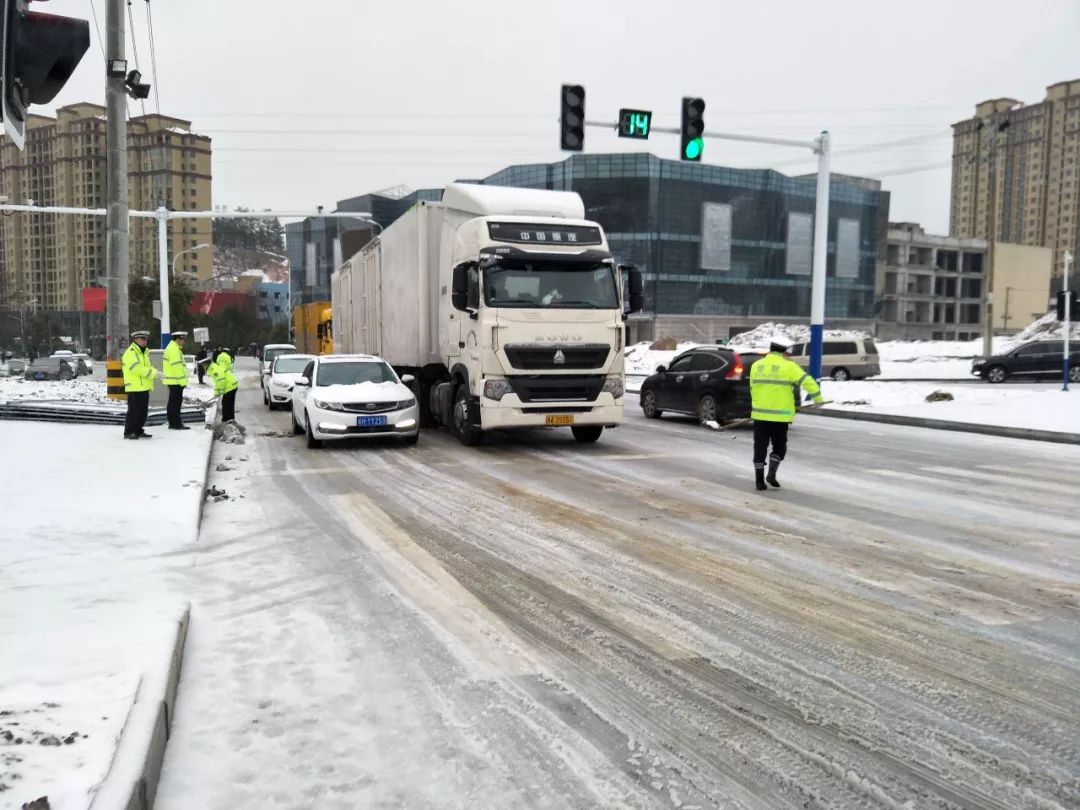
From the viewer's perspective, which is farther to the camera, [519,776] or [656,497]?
[656,497]

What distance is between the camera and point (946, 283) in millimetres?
107188

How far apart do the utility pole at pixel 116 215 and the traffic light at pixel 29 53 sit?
14.2 metres

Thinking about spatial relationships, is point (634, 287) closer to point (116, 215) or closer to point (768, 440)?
point (768, 440)

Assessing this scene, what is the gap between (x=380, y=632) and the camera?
187 inches

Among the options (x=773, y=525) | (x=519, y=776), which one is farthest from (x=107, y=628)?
(x=773, y=525)

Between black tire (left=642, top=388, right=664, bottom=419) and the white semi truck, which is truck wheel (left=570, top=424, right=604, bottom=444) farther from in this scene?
black tire (left=642, top=388, right=664, bottom=419)

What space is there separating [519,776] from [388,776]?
49 cm

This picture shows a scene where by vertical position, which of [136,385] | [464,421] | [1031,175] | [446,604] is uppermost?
[1031,175]

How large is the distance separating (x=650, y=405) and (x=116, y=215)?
1157 cm

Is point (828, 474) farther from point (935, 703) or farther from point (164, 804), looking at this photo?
point (164, 804)

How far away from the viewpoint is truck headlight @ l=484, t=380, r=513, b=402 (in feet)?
40.2

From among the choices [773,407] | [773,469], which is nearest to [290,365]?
[773,407]

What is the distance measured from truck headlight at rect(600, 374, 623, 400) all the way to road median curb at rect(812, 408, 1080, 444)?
7.73 metres

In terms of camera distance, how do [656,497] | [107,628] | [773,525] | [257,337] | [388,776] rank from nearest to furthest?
1. [388,776]
2. [107,628]
3. [773,525]
4. [656,497]
5. [257,337]
